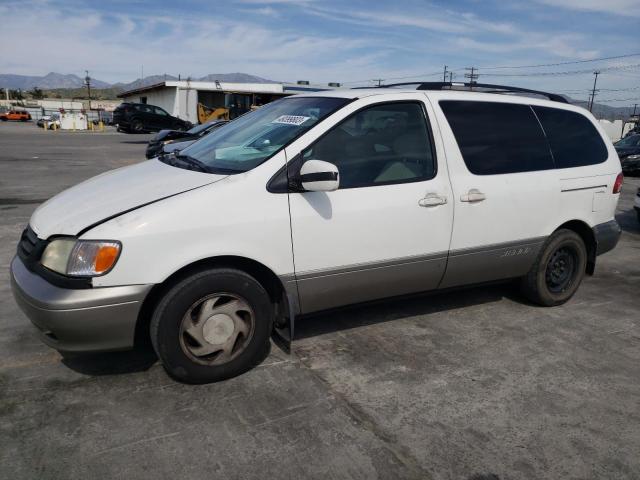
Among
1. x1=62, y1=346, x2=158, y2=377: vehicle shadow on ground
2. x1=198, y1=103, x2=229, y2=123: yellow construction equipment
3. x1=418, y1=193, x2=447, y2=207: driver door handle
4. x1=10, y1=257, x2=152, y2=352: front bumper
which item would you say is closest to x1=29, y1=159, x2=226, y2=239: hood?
x1=10, y1=257, x2=152, y2=352: front bumper

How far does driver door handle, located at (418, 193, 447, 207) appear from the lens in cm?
353

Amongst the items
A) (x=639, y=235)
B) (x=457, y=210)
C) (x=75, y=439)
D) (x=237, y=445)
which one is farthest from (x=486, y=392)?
(x=639, y=235)

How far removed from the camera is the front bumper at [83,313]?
2.66 m

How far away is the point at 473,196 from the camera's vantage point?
12.3 ft

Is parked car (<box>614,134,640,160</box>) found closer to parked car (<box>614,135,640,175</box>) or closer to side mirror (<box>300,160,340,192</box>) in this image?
parked car (<box>614,135,640,175</box>)

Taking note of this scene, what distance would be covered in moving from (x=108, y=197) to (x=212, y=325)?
995 mm

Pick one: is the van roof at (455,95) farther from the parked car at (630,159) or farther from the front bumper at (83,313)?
the parked car at (630,159)

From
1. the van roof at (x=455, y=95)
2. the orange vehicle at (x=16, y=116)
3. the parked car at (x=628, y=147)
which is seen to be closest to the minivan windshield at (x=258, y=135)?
the van roof at (x=455, y=95)

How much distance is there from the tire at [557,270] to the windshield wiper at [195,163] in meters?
2.85

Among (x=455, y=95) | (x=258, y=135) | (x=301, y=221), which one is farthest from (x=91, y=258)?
(x=455, y=95)

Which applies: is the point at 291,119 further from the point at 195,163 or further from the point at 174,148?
the point at 174,148

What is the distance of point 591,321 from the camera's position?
434cm

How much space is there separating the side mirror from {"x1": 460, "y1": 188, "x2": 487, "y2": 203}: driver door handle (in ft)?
3.75

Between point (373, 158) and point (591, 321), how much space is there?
247 cm
